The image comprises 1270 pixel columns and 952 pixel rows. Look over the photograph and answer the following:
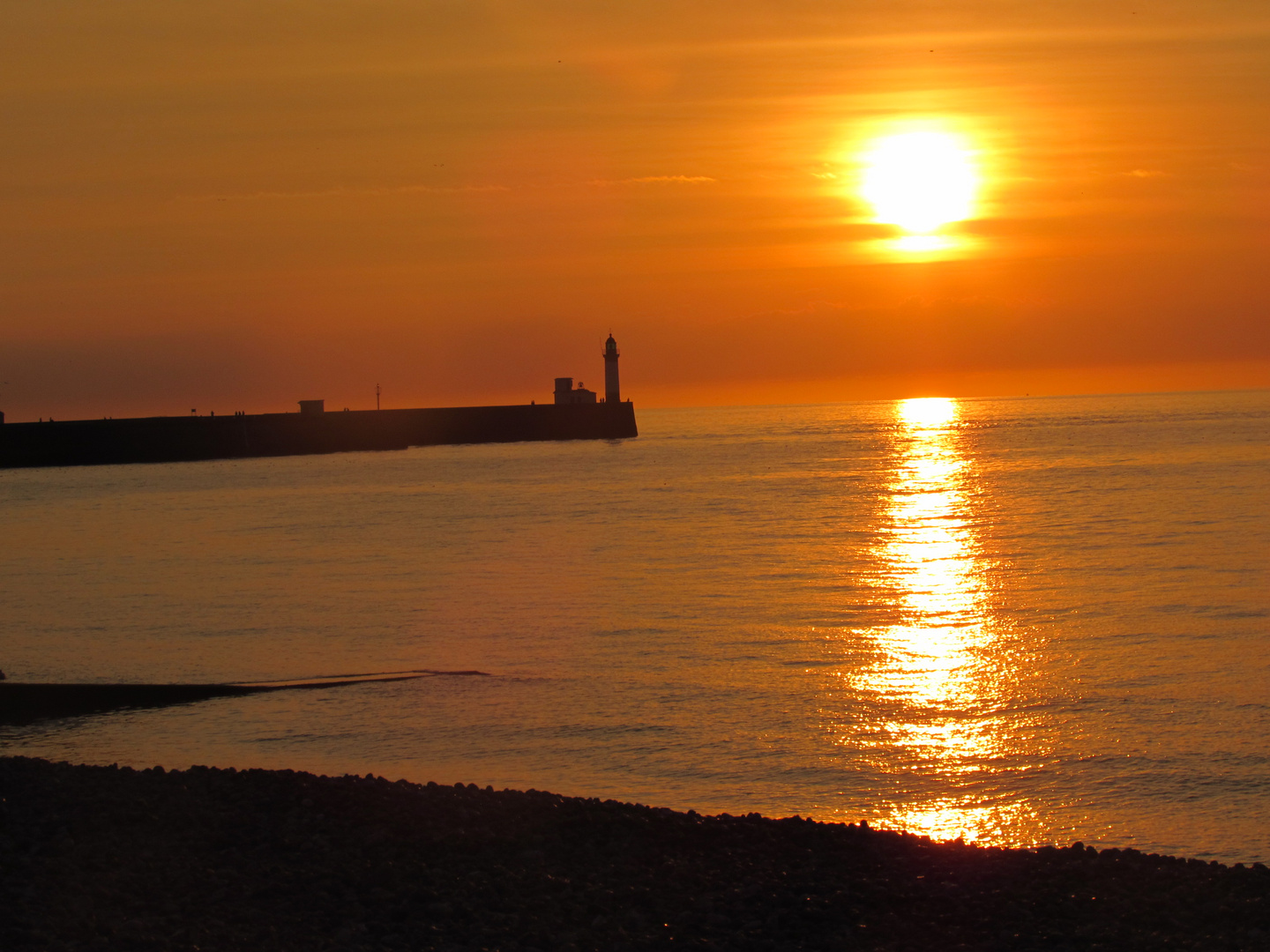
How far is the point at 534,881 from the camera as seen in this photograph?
24.3 feet

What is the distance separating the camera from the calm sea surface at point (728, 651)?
11352mm

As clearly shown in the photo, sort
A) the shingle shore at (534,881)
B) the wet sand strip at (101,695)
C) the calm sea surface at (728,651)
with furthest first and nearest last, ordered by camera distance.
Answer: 1. the wet sand strip at (101,695)
2. the calm sea surface at (728,651)
3. the shingle shore at (534,881)

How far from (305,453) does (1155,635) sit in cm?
9187

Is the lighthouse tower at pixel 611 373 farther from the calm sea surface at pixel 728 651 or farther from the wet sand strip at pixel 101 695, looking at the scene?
the wet sand strip at pixel 101 695

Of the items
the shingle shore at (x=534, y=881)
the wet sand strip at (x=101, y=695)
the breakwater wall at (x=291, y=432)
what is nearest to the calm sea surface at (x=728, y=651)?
the wet sand strip at (x=101, y=695)

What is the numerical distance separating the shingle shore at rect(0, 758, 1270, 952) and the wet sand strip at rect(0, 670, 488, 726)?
5.64 meters

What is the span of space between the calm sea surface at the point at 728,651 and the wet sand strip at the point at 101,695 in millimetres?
521

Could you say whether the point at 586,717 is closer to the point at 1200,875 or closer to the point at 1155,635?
the point at 1200,875

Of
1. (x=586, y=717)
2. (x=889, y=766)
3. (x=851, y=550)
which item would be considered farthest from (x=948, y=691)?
(x=851, y=550)

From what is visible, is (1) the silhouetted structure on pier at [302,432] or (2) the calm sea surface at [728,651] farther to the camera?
(1) the silhouetted structure on pier at [302,432]

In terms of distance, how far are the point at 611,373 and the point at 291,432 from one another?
27.2m

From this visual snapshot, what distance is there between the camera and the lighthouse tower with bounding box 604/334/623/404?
10381 centimetres

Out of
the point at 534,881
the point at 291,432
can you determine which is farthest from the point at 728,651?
the point at 291,432

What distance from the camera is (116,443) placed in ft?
305
